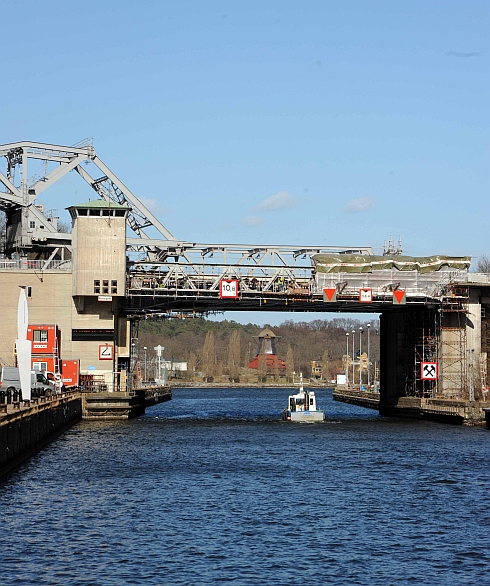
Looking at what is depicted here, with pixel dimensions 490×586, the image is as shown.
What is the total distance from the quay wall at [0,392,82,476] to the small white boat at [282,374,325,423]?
2408 cm

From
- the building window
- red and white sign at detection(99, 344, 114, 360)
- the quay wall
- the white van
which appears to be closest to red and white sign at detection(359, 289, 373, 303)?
red and white sign at detection(99, 344, 114, 360)

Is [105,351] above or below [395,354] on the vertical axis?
above

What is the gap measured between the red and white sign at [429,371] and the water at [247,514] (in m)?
25.4

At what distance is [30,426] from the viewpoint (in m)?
65.3

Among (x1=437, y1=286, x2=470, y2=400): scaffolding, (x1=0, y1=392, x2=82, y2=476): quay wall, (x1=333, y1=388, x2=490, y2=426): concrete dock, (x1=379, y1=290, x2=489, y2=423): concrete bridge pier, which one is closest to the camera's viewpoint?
(x1=0, y1=392, x2=82, y2=476): quay wall

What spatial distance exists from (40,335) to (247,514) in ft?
189

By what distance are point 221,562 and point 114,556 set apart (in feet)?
12.3

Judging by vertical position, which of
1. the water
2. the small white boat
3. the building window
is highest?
the building window

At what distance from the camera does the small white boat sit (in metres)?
106

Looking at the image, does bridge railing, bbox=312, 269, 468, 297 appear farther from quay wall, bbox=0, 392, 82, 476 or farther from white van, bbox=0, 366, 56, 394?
white van, bbox=0, 366, 56, 394

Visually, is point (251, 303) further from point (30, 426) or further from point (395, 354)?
point (30, 426)

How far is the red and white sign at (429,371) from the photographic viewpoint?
334ft

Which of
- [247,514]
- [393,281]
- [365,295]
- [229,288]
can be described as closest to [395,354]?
[393,281]

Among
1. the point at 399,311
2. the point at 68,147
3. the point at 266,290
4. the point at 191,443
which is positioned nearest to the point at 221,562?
the point at 191,443
